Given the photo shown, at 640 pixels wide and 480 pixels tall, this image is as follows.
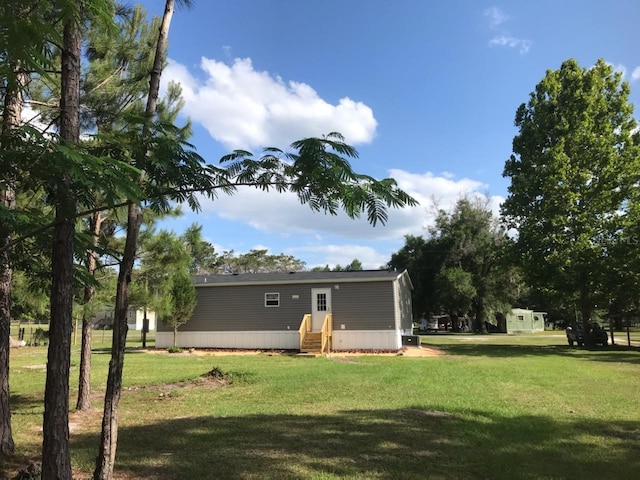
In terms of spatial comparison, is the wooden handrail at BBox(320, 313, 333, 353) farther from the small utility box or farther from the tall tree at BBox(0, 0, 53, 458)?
the tall tree at BBox(0, 0, 53, 458)

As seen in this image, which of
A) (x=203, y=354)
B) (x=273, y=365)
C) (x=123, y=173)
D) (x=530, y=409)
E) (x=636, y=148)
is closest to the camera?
(x=123, y=173)

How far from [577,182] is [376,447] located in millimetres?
20659

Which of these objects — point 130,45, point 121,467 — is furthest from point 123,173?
point 130,45

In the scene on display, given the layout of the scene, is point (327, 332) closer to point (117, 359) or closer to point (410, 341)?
point (410, 341)

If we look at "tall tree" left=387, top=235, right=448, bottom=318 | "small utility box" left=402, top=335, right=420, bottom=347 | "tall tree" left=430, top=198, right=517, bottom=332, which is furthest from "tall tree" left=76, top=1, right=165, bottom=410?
"tall tree" left=387, top=235, right=448, bottom=318

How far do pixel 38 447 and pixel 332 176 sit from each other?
495 cm

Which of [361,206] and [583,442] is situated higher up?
[361,206]

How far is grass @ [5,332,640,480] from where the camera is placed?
16.1 ft

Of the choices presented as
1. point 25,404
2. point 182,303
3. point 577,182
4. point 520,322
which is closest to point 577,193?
point 577,182

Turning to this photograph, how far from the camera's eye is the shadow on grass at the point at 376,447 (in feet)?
15.7

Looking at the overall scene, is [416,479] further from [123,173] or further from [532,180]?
[532,180]

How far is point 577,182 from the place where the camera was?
22234mm

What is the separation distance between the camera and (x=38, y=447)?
5.62 m

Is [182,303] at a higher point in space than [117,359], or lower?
higher
